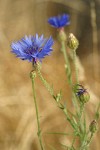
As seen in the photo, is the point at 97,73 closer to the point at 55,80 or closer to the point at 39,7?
the point at 55,80

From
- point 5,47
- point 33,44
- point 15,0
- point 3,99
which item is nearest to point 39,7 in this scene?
point 15,0

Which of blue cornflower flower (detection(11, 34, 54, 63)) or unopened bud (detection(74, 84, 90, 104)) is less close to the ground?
blue cornflower flower (detection(11, 34, 54, 63))

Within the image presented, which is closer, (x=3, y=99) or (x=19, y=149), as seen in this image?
(x=19, y=149)

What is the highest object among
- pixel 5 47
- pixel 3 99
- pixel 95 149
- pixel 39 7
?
pixel 39 7

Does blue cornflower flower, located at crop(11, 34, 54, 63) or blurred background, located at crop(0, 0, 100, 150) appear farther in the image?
blurred background, located at crop(0, 0, 100, 150)

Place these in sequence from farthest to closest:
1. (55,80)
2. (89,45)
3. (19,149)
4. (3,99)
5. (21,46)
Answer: (89,45), (55,80), (3,99), (19,149), (21,46)

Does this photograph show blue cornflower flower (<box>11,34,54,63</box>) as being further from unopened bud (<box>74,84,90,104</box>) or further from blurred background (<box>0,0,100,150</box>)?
blurred background (<box>0,0,100,150</box>)

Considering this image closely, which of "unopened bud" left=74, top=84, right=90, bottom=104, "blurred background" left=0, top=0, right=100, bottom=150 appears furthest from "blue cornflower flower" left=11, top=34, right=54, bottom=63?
"blurred background" left=0, top=0, right=100, bottom=150
